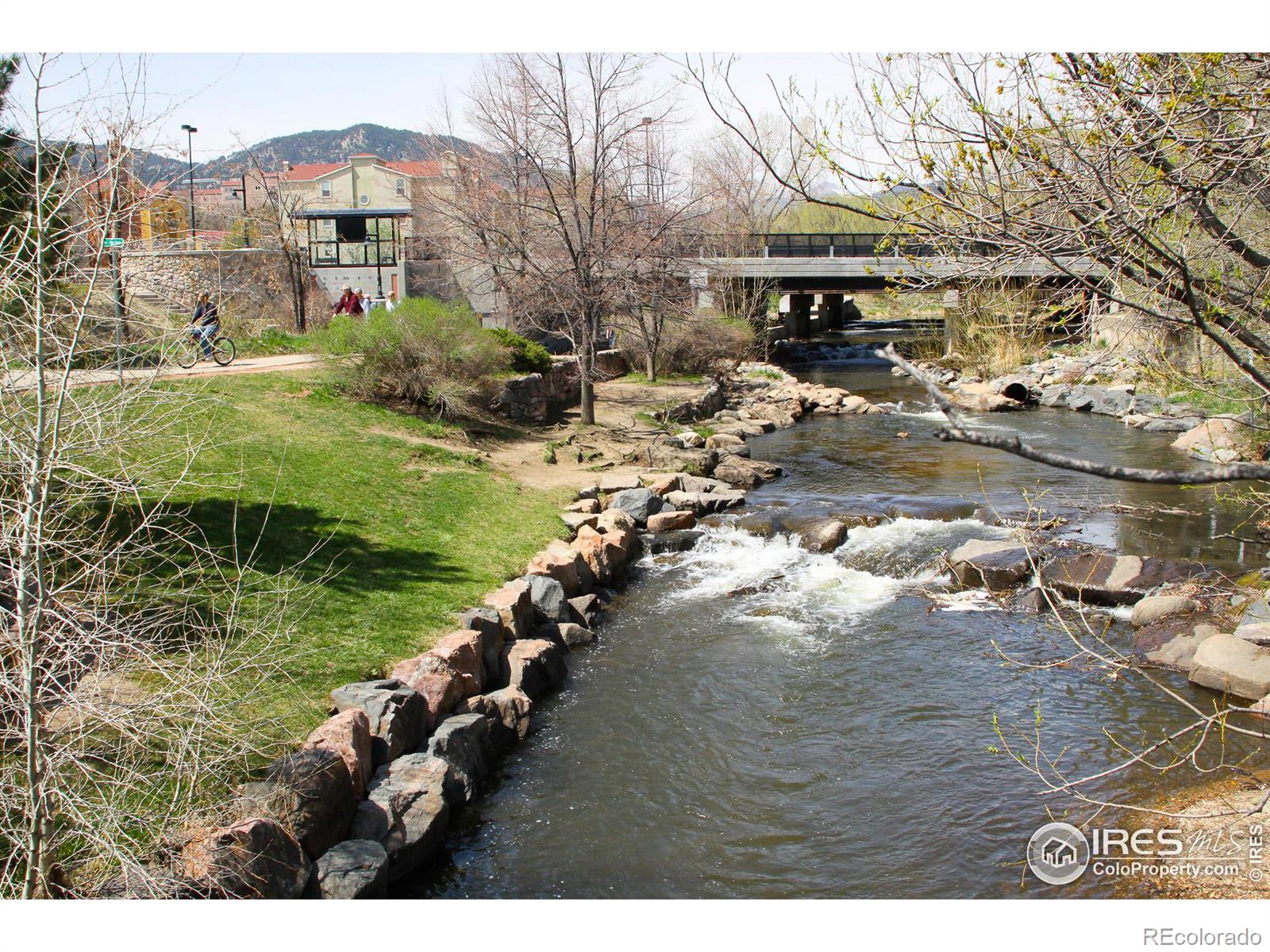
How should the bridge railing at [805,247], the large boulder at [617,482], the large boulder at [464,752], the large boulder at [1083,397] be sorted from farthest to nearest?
the bridge railing at [805,247], the large boulder at [1083,397], the large boulder at [617,482], the large boulder at [464,752]

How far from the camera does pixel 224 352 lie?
59.7ft

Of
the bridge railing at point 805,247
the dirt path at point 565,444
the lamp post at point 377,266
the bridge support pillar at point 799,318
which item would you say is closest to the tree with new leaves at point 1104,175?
the dirt path at point 565,444

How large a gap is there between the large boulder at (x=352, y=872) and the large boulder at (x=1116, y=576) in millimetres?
7987

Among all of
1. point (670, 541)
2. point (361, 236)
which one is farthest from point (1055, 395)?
point (361, 236)

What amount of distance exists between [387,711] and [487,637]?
6.65 ft

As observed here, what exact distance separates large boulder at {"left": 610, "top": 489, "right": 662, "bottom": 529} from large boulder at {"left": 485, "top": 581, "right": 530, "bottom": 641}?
174 inches

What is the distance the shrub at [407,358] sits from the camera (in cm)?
1730

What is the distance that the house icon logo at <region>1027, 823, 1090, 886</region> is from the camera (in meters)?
6.24

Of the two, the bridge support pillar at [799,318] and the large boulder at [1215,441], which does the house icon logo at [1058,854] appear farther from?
the bridge support pillar at [799,318]

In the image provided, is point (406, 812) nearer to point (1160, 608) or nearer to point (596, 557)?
point (596, 557)

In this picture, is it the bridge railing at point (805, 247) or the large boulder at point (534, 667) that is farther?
the bridge railing at point (805, 247)

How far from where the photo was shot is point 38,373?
4625 millimetres

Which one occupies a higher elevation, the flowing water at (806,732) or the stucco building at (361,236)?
the stucco building at (361,236)

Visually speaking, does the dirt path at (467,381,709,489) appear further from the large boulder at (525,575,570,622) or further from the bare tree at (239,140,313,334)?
the bare tree at (239,140,313,334)
